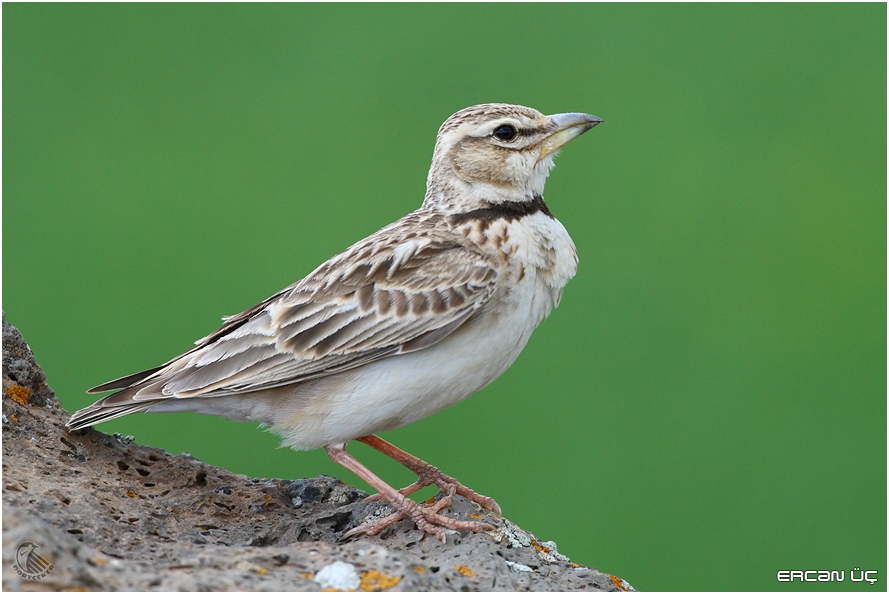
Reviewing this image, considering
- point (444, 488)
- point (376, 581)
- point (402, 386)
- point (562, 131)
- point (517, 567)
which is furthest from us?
point (562, 131)

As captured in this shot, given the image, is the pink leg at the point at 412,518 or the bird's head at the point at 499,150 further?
the bird's head at the point at 499,150

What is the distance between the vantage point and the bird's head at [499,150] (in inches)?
229

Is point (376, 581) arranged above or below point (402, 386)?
below

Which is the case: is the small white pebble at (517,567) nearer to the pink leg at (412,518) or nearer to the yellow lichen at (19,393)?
the pink leg at (412,518)

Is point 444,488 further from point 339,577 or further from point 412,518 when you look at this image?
point 339,577

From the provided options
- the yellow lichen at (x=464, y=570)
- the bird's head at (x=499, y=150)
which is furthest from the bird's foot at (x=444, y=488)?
the bird's head at (x=499, y=150)

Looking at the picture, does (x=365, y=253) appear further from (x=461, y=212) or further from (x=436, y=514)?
(x=436, y=514)

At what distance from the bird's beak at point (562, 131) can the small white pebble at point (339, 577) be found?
2.92 metres

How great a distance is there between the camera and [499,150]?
229 inches

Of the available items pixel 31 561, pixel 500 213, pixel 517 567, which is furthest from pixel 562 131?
pixel 31 561

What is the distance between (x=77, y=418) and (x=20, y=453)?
39 cm

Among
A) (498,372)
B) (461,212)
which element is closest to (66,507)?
(498,372)

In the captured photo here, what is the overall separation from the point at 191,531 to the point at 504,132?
2.92 m

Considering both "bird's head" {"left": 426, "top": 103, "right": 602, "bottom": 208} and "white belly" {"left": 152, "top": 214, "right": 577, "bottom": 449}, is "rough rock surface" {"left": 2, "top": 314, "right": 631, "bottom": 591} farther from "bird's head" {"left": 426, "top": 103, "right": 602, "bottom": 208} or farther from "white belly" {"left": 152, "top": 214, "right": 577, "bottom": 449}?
"bird's head" {"left": 426, "top": 103, "right": 602, "bottom": 208}
